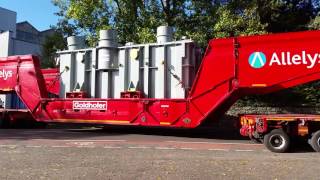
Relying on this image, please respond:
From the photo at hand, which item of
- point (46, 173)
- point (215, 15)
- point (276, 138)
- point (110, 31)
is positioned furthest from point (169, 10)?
point (46, 173)

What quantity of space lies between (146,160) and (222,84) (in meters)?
6.63

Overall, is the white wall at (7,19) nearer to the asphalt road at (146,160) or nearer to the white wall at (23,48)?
the white wall at (23,48)

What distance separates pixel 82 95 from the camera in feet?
70.7

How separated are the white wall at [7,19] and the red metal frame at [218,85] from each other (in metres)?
39.1

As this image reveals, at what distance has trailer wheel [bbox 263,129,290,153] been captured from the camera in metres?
14.2

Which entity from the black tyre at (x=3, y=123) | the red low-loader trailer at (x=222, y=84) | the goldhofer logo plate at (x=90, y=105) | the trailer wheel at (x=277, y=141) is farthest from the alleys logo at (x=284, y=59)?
the black tyre at (x=3, y=123)

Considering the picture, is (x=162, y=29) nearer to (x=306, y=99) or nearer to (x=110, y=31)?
(x=110, y=31)

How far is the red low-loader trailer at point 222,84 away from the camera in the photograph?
16.9 metres

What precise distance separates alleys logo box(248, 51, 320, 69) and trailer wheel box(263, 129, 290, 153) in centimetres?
319

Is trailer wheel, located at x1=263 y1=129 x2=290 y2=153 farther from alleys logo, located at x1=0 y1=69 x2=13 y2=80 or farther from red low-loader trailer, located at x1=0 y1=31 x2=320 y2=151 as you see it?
alleys logo, located at x1=0 y1=69 x2=13 y2=80

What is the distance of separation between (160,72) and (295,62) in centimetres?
513

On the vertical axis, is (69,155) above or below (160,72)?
below

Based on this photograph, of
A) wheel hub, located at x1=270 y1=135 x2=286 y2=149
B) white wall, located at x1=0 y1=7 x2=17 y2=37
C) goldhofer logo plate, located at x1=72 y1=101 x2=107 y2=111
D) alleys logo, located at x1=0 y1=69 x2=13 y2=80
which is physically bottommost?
wheel hub, located at x1=270 y1=135 x2=286 y2=149

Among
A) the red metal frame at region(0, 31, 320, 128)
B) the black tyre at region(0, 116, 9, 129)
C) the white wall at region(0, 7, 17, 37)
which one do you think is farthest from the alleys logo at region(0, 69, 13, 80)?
the white wall at region(0, 7, 17, 37)
